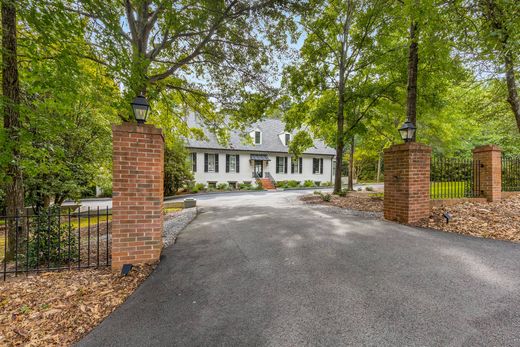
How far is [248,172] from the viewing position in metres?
24.6

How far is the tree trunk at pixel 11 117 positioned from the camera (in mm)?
4144

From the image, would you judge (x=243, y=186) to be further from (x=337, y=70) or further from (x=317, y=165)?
(x=337, y=70)

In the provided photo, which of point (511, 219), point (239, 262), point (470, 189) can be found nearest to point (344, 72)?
point (470, 189)

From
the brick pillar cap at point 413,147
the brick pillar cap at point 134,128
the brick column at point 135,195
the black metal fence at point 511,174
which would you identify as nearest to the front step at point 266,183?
the black metal fence at point 511,174

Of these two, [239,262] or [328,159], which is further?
[328,159]

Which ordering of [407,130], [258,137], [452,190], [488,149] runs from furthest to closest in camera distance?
[258,137] → [452,190] → [488,149] → [407,130]

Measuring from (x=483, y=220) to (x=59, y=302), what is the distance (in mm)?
8607

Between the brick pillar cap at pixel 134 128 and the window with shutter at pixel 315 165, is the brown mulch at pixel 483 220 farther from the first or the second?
the window with shutter at pixel 315 165

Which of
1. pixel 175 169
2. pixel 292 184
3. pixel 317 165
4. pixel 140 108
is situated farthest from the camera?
pixel 317 165

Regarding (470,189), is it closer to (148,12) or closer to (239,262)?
(239,262)

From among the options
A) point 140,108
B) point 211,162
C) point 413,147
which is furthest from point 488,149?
point 211,162

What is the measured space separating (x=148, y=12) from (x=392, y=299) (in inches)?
373

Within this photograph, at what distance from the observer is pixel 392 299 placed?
2713 millimetres

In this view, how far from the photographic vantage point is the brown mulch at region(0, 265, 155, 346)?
2.39 m
